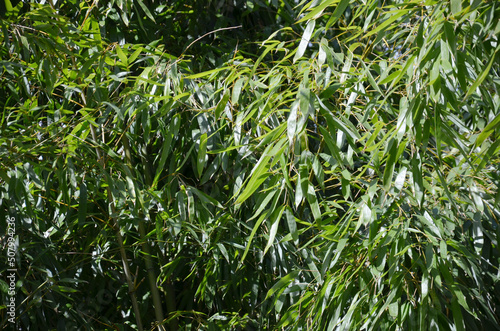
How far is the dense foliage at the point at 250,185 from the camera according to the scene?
3.58 ft

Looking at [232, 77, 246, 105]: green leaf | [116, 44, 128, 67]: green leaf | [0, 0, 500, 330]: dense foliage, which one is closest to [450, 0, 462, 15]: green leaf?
[0, 0, 500, 330]: dense foliage

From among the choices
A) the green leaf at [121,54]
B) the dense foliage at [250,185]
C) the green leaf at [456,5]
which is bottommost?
the dense foliage at [250,185]

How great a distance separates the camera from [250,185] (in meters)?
1.01

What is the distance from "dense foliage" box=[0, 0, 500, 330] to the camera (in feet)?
3.58

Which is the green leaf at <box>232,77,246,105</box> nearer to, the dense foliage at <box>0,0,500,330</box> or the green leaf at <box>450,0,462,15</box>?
the dense foliage at <box>0,0,500,330</box>

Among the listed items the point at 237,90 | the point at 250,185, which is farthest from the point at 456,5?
the point at 237,90

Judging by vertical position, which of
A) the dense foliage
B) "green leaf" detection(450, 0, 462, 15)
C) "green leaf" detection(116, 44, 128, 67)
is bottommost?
the dense foliage

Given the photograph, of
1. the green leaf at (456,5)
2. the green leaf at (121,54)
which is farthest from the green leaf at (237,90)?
the green leaf at (456,5)

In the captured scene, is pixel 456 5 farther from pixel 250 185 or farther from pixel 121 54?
pixel 121 54

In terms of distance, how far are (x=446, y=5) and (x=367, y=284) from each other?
60cm

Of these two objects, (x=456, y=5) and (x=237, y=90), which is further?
(x=237, y=90)

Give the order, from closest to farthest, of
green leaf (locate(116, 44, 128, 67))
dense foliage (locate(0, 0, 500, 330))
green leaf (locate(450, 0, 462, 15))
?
green leaf (locate(450, 0, 462, 15)), dense foliage (locate(0, 0, 500, 330)), green leaf (locate(116, 44, 128, 67))

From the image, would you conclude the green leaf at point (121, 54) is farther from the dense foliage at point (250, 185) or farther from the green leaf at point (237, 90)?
the green leaf at point (237, 90)

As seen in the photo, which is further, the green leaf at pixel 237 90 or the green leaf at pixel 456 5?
the green leaf at pixel 237 90
